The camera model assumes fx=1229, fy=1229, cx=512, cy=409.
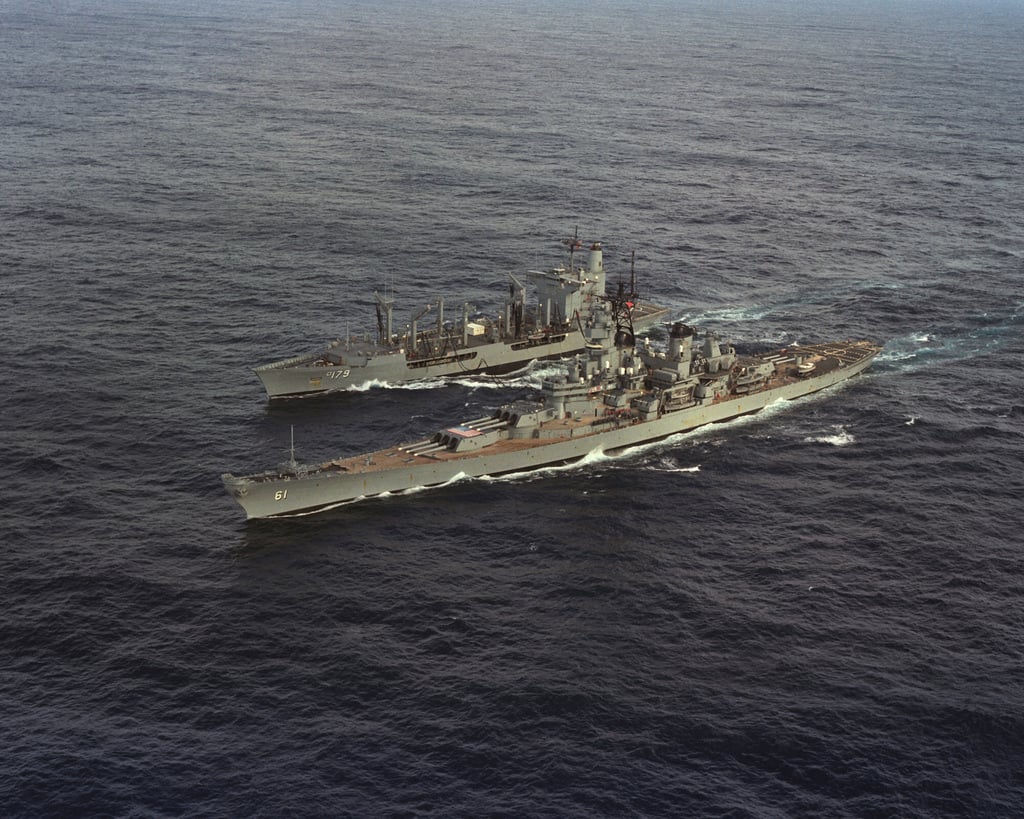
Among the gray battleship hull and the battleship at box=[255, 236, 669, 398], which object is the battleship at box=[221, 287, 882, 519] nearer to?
the gray battleship hull

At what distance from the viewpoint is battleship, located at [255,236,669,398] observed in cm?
13888

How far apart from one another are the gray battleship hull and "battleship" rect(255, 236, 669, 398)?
47.9ft

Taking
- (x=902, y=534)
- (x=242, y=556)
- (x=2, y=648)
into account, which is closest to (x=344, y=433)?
(x=242, y=556)

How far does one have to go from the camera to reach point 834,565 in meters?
102

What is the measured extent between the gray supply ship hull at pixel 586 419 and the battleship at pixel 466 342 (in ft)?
30.3

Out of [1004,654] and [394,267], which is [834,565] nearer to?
[1004,654]

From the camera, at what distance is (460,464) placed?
117 m

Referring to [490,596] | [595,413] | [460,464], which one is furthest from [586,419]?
[490,596]

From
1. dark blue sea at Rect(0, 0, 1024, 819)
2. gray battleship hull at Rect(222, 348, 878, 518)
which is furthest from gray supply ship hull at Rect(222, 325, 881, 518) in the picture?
dark blue sea at Rect(0, 0, 1024, 819)

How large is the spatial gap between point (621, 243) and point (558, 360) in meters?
42.1

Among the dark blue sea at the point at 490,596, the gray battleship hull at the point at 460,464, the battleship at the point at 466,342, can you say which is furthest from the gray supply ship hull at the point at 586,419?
the battleship at the point at 466,342

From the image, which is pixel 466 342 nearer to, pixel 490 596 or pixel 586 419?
pixel 586 419

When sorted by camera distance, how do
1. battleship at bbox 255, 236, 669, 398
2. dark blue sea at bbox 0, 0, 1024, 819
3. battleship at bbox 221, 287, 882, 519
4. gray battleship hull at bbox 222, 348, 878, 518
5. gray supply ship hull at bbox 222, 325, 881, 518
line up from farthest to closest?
battleship at bbox 255, 236, 669, 398 < battleship at bbox 221, 287, 882, 519 < gray supply ship hull at bbox 222, 325, 881, 518 < gray battleship hull at bbox 222, 348, 878, 518 < dark blue sea at bbox 0, 0, 1024, 819

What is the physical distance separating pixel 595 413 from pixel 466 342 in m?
26.4
